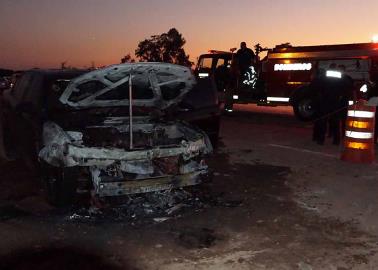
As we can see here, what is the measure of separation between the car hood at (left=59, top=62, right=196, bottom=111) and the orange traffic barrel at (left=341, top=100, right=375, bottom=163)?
3.39 meters

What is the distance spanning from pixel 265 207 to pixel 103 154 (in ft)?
6.71

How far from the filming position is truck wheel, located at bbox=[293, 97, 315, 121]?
46.4ft

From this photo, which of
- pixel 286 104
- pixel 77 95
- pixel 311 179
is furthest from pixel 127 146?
pixel 286 104

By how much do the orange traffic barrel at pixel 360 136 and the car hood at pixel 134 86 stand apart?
339cm

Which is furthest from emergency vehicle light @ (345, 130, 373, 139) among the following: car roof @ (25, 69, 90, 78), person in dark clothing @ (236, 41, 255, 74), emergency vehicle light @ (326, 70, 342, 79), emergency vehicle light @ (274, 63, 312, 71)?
person in dark clothing @ (236, 41, 255, 74)

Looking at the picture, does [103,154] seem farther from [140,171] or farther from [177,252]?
[177,252]

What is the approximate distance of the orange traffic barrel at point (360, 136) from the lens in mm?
8383

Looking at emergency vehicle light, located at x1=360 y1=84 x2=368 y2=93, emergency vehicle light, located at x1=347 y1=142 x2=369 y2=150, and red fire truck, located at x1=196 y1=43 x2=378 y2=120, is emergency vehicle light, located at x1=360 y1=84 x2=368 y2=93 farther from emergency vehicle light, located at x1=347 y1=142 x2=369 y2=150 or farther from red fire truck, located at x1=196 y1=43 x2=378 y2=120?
emergency vehicle light, located at x1=347 y1=142 x2=369 y2=150

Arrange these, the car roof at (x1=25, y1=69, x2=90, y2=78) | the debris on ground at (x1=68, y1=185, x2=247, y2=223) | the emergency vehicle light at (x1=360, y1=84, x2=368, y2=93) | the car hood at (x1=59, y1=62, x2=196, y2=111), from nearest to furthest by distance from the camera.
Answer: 1. the debris on ground at (x1=68, y1=185, x2=247, y2=223)
2. the car hood at (x1=59, y1=62, x2=196, y2=111)
3. the car roof at (x1=25, y1=69, x2=90, y2=78)
4. the emergency vehicle light at (x1=360, y1=84, x2=368, y2=93)

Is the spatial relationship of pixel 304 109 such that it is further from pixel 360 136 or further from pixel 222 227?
pixel 222 227

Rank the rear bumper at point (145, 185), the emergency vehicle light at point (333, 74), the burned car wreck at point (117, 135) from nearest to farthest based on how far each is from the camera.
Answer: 1. the rear bumper at point (145, 185)
2. the burned car wreck at point (117, 135)
3. the emergency vehicle light at point (333, 74)

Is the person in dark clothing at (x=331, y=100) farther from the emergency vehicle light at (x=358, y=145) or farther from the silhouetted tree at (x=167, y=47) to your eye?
the silhouetted tree at (x=167, y=47)

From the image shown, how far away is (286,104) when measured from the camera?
15.6 m

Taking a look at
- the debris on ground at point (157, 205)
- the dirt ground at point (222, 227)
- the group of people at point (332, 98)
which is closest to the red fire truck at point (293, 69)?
the group of people at point (332, 98)
